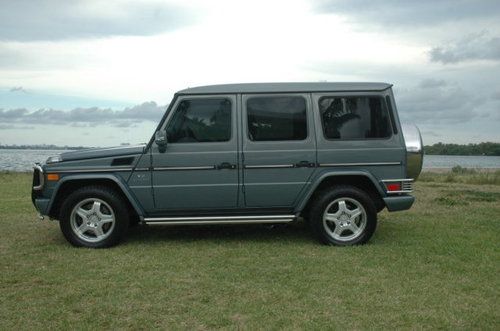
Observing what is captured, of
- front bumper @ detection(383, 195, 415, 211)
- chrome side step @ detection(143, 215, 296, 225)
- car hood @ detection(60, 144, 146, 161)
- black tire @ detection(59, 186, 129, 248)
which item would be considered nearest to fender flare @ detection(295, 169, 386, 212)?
front bumper @ detection(383, 195, 415, 211)

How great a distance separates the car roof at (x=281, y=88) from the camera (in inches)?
272

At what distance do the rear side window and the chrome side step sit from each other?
124 centimetres

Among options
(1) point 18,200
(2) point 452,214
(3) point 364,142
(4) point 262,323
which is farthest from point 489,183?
(4) point 262,323

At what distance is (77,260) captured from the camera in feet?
20.7

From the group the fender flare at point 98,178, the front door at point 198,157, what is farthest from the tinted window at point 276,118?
the fender flare at point 98,178

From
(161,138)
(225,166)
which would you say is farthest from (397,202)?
(161,138)

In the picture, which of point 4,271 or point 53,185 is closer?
point 4,271

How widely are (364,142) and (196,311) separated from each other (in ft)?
11.2

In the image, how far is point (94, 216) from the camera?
6.96 metres

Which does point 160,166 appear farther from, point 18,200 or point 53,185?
point 18,200

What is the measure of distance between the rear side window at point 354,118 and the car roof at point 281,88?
13cm

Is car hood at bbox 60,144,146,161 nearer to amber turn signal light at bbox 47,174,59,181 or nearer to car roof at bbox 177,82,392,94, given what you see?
amber turn signal light at bbox 47,174,59,181

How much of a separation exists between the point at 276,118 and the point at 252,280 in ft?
7.66

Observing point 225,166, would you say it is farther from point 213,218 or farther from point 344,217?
point 344,217
